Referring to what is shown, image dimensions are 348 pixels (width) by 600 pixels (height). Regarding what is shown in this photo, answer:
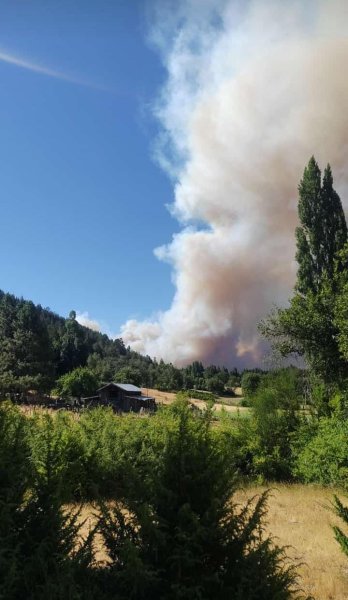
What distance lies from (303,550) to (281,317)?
14.8 metres

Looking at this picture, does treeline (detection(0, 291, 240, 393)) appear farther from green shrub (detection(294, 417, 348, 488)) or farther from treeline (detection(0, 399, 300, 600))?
treeline (detection(0, 399, 300, 600))

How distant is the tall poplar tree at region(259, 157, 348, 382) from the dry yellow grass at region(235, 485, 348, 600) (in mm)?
7166

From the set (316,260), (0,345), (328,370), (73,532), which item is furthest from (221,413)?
(0,345)

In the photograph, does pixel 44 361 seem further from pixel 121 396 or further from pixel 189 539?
pixel 189 539

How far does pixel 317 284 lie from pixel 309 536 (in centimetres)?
1947

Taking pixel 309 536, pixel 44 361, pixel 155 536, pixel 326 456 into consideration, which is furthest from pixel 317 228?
pixel 44 361

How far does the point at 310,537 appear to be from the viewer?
42.0 ft

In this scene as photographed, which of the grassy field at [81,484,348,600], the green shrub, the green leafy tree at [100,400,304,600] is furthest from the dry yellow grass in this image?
the green shrub

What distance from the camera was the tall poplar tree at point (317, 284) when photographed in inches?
945

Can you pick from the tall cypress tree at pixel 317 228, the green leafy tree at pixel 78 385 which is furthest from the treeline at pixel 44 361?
the tall cypress tree at pixel 317 228

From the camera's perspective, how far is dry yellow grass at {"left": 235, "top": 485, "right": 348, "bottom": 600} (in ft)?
29.2

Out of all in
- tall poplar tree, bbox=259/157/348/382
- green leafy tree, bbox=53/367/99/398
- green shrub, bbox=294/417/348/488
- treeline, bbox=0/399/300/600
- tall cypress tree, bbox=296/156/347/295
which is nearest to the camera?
treeline, bbox=0/399/300/600

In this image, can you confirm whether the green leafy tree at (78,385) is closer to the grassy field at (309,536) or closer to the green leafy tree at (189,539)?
the grassy field at (309,536)

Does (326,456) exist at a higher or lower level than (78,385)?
lower
